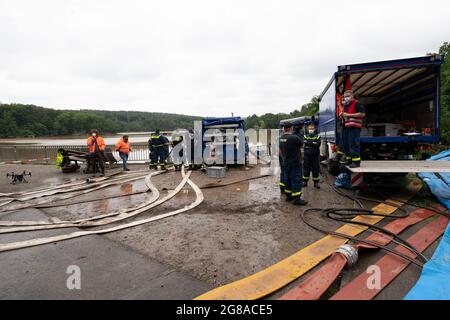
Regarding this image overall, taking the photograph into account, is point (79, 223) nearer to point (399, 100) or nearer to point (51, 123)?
point (399, 100)

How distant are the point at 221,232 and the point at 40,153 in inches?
→ 688

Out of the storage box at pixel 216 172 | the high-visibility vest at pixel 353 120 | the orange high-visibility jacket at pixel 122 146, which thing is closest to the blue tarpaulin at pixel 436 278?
the high-visibility vest at pixel 353 120

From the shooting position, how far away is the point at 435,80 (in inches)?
233

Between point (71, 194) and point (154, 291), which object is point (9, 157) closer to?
point (71, 194)

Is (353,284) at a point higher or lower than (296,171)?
lower

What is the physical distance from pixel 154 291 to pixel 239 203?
3.41 metres

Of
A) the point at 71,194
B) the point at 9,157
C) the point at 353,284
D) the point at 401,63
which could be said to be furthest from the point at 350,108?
the point at 9,157

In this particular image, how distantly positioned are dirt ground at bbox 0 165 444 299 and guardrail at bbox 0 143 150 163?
8276 mm

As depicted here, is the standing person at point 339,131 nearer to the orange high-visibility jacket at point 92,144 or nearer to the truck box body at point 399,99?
the truck box body at point 399,99

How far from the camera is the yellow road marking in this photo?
238 cm

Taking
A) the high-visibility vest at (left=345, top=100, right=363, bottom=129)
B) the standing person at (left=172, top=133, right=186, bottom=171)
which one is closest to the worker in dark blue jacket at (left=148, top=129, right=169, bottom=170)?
the standing person at (left=172, top=133, right=186, bottom=171)

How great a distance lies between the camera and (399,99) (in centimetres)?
809

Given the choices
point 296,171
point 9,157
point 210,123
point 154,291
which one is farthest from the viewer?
point 9,157
